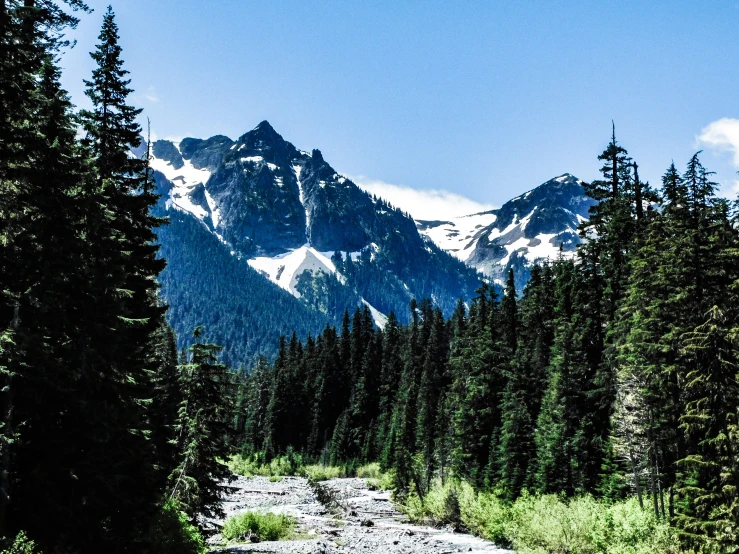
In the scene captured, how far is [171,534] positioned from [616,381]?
25935mm

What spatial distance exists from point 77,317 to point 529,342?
4425 cm

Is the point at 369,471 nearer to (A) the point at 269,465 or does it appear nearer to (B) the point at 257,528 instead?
(A) the point at 269,465

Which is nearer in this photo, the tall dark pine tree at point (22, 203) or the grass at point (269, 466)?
the tall dark pine tree at point (22, 203)

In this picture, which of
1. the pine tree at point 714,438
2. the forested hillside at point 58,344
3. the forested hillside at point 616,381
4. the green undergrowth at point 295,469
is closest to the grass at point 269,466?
the green undergrowth at point 295,469

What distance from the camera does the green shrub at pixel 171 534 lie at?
61.4 ft

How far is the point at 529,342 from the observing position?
53312 millimetres

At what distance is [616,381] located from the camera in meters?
34.9

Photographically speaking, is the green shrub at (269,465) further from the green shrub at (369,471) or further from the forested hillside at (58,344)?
the forested hillside at (58,344)

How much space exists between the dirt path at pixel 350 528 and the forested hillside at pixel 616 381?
5.01 meters

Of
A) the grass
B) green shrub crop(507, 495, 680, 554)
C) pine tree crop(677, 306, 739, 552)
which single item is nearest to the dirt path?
green shrub crop(507, 495, 680, 554)

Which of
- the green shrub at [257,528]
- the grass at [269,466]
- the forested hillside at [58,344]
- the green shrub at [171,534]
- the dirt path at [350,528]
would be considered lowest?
the grass at [269,466]

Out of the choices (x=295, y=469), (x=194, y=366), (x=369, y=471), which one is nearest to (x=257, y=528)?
(x=194, y=366)

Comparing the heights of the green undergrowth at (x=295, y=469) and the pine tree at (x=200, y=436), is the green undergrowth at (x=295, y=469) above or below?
below

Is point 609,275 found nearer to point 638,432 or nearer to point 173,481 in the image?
point 638,432
